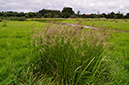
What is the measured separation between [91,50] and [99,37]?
0.32m

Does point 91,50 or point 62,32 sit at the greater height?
point 62,32

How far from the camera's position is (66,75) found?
188cm

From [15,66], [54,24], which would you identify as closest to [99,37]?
[54,24]

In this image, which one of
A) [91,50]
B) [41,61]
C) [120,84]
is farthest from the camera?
[41,61]

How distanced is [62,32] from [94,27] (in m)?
0.98

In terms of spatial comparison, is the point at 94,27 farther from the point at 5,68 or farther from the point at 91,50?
the point at 5,68

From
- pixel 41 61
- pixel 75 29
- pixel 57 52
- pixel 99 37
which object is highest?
pixel 75 29

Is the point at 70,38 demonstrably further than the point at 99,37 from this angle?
No

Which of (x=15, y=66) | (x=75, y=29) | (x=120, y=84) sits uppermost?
(x=75, y=29)

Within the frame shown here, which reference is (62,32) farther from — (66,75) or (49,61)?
(66,75)

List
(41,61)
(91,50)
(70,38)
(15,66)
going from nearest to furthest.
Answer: (70,38) → (91,50) → (41,61) → (15,66)

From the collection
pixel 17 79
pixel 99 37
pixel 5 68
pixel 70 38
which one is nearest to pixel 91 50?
pixel 99 37

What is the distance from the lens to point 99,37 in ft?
6.76

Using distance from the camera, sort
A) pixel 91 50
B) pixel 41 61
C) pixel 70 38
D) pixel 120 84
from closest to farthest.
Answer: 1. pixel 70 38
2. pixel 120 84
3. pixel 91 50
4. pixel 41 61
